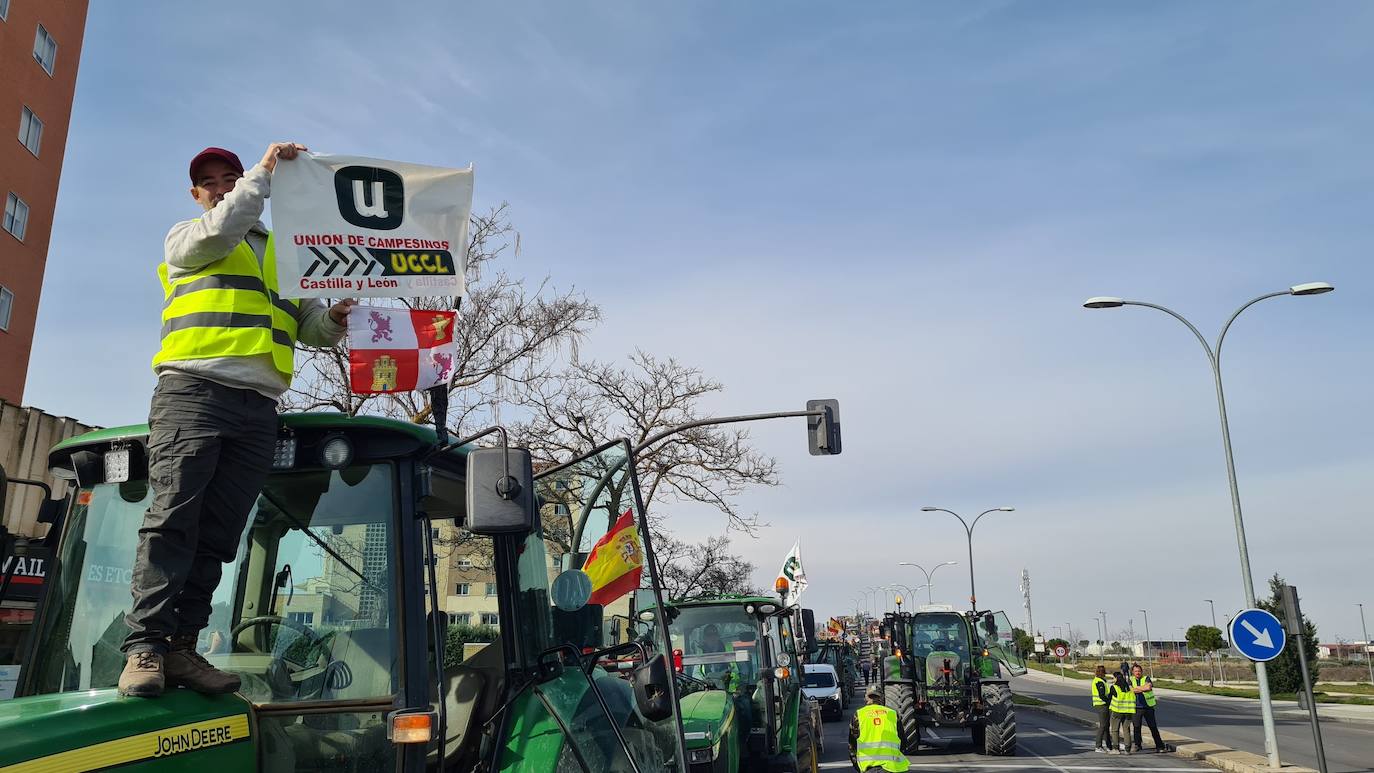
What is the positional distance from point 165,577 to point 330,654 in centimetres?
57

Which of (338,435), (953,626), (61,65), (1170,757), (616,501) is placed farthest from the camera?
(61,65)

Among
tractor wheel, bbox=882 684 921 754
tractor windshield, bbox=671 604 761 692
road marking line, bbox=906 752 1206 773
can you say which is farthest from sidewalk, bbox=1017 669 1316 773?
tractor windshield, bbox=671 604 761 692

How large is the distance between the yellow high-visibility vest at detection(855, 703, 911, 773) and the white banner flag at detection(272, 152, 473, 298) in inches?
362

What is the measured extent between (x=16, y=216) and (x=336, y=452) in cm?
2699

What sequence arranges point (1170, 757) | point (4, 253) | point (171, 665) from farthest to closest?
point (4, 253), point (1170, 757), point (171, 665)

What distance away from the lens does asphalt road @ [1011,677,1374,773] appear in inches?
730

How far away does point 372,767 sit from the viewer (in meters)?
3.09

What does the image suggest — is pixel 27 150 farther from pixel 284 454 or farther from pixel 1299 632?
pixel 1299 632

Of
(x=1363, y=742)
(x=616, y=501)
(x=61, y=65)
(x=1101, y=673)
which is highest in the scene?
(x=61, y=65)

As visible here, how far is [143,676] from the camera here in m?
2.68

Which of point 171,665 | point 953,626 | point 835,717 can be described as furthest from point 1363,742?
point 171,665

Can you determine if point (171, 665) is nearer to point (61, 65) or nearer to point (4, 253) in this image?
point (4, 253)

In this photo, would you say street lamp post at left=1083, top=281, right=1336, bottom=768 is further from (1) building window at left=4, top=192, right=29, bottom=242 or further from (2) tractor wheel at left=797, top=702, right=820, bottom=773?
(1) building window at left=4, top=192, right=29, bottom=242

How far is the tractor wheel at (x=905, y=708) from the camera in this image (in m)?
18.3
